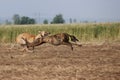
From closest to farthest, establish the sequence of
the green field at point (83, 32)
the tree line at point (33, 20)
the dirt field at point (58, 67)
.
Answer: the dirt field at point (58, 67)
the green field at point (83, 32)
the tree line at point (33, 20)

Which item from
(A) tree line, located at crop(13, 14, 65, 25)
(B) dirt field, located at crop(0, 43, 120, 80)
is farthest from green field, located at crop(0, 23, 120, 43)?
(A) tree line, located at crop(13, 14, 65, 25)

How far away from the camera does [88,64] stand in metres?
12.6

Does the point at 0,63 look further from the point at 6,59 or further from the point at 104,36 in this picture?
the point at 104,36

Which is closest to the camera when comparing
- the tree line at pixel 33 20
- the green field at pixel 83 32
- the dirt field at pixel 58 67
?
the dirt field at pixel 58 67

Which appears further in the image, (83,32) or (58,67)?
(83,32)

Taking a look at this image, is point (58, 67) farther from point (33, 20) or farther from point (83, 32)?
point (33, 20)

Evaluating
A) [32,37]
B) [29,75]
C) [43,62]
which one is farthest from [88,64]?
[32,37]

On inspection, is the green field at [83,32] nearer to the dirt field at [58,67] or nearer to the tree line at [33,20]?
the dirt field at [58,67]

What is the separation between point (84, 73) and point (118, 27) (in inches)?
656

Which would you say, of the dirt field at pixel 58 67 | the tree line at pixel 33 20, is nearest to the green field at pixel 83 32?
→ the dirt field at pixel 58 67

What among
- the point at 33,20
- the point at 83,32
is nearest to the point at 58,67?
the point at 83,32

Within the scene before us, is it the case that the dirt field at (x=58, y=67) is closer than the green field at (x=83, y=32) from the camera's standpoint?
Yes

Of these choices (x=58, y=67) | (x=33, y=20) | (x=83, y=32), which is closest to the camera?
(x=58, y=67)

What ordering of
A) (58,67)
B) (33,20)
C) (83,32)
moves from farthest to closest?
(33,20) < (83,32) < (58,67)
